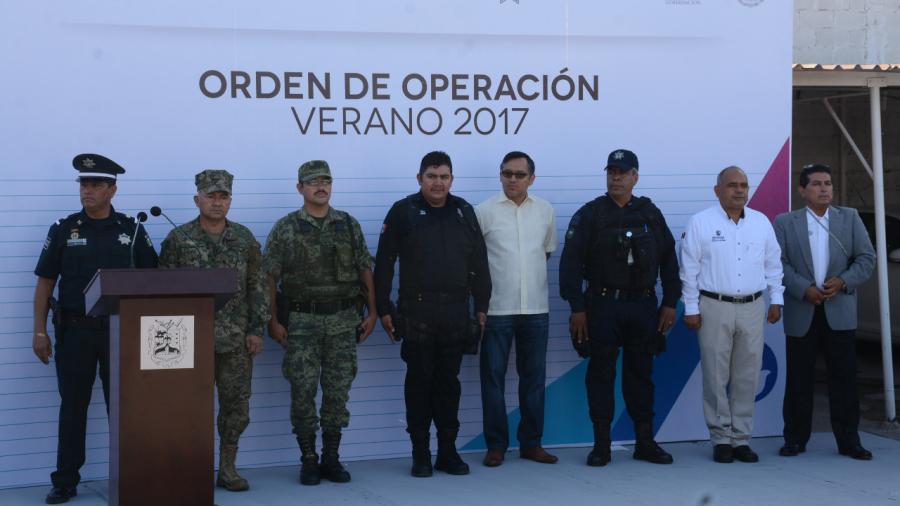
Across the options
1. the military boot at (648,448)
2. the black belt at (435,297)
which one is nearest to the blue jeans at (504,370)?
the black belt at (435,297)

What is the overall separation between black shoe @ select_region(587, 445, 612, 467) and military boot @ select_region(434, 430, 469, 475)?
0.76m

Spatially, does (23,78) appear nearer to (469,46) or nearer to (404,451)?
(469,46)

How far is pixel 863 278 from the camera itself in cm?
701

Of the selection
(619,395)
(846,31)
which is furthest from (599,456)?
(846,31)

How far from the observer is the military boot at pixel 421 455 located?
21.6 feet

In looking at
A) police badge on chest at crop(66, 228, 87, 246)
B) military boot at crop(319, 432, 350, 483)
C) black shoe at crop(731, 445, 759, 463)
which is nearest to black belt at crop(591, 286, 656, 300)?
black shoe at crop(731, 445, 759, 463)

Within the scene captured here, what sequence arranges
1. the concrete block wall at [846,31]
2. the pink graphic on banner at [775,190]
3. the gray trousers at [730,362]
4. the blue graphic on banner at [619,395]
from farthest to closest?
the concrete block wall at [846,31] < the pink graphic on banner at [775,190] < the blue graphic on banner at [619,395] < the gray trousers at [730,362]

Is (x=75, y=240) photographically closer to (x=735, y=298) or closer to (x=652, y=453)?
(x=652, y=453)

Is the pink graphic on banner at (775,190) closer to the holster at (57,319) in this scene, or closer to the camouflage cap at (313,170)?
the camouflage cap at (313,170)

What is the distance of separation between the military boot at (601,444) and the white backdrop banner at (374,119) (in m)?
0.51

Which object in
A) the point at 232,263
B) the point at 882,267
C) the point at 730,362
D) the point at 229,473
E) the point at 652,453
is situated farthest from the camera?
the point at 882,267

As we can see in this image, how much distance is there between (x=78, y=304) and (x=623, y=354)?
3095 millimetres

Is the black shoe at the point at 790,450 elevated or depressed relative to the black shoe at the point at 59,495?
elevated

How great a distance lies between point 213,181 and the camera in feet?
20.0
